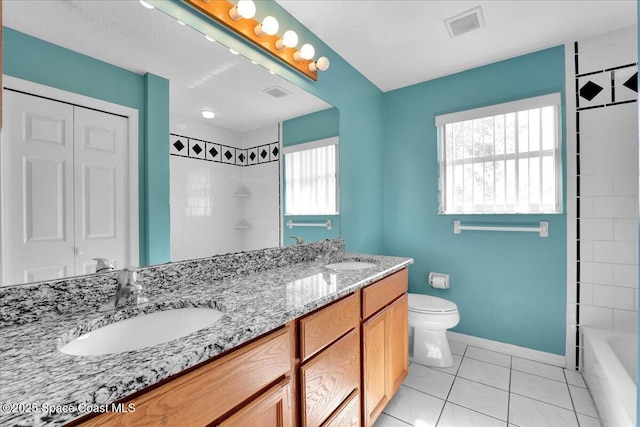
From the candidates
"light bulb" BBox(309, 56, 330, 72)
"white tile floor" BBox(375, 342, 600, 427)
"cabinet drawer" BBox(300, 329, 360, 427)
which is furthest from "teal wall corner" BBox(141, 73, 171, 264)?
"white tile floor" BBox(375, 342, 600, 427)

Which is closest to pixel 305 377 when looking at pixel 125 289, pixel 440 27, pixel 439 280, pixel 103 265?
pixel 125 289

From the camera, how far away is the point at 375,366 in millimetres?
1403

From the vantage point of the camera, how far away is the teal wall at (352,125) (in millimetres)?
1642

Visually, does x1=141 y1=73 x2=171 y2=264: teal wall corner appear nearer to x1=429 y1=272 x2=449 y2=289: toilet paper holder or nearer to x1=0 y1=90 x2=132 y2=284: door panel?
x1=0 y1=90 x2=132 y2=284: door panel

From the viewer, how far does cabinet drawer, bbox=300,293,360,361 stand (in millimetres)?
954

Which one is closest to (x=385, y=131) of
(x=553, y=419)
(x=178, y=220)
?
(x=178, y=220)

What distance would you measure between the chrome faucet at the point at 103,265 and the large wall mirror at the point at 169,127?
13 mm

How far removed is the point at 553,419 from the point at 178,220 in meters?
2.15

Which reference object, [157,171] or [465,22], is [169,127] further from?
[465,22]

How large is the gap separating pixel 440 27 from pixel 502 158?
1.08 meters

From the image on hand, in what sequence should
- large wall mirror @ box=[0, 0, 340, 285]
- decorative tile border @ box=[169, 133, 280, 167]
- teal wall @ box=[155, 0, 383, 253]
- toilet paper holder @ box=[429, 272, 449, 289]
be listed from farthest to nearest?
toilet paper holder @ box=[429, 272, 449, 289]
teal wall @ box=[155, 0, 383, 253]
decorative tile border @ box=[169, 133, 280, 167]
large wall mirror @ box=[0, 0, 340, 285]

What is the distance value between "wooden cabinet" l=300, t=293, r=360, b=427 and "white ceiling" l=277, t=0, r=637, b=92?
5.38 feet

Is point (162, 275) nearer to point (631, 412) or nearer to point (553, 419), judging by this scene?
point (631, 412)

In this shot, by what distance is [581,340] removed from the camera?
1.96m
